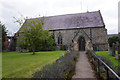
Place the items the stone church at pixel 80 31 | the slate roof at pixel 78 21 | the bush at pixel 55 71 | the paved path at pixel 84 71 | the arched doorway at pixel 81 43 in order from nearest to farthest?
the bush at pixel 55 71, the paved path at pixel 84 71, the stone church at pixel 80 31, the arched doorway at pixel 81 43, the slate roof at pixel 78 21

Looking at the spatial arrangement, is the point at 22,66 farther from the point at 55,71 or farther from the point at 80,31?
the point at 80,31

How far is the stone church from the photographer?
23156mm

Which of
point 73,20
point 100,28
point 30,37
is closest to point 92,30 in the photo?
point 100,28

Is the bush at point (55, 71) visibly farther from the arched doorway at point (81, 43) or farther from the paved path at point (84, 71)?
the arched doorway at point (81, 43)

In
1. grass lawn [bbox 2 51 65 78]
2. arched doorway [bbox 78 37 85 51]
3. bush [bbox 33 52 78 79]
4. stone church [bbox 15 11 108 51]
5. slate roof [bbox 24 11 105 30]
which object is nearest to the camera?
bush [bbox 33 52 78 79]

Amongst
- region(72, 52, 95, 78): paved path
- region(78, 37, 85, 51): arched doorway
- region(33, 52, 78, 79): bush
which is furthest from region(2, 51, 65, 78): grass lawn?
region(78, 37, 85, 51): arched doorway

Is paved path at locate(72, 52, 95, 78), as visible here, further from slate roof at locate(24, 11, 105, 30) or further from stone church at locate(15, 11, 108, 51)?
slate roof at locate(24, 11, 105, 30)

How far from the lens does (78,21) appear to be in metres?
27.6

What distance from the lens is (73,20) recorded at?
28578 millimetres

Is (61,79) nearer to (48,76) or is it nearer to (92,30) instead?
(48,76)

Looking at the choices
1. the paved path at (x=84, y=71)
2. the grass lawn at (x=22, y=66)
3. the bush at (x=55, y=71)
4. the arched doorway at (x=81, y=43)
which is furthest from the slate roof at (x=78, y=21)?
the bush at (x=55, y=71)

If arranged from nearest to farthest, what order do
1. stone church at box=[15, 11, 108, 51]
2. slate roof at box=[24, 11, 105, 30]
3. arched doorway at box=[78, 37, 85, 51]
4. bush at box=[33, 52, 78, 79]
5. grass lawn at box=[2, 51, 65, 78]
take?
bush at box=[33, 52, 78, 79], grass lawn at box=[2, 51, 65, 78], stone church at box=[15, 11, 108, 51], arched doorway at box=[78, 37, 85, 51], slate roof at box=[24, 11, 105, 30]

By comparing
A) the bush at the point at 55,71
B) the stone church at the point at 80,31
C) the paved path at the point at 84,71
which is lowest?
the paved path at the point at 84,71

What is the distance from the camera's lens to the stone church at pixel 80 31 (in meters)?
23.2
